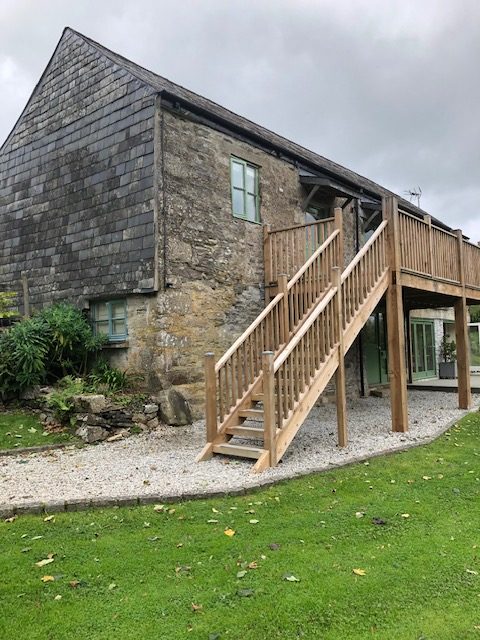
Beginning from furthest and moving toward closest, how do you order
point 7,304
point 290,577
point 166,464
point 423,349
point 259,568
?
point 423,349, point 7,304, point 166,464, point 259,568, point 290,577

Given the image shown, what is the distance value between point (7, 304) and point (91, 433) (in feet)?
15.4

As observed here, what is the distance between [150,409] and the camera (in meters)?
8.59

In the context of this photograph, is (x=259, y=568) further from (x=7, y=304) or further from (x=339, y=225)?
(x=7, y=304)

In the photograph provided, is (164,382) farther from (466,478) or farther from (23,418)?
(466,478)

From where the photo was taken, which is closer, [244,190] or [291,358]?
[291,358]

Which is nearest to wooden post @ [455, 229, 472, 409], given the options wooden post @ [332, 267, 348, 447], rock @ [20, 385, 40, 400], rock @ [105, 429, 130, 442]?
wooden post @ [332, 267, 348, 447]

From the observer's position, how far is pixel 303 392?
6.82 m

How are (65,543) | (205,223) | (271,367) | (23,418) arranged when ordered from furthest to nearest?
(205,223), (23,418), (271,367), (65,543)

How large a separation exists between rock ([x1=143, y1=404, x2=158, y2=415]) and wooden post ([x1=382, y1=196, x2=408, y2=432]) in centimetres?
415

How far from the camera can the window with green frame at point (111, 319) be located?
9.45 meters

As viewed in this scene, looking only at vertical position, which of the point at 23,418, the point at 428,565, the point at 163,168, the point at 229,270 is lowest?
the point at 428,565

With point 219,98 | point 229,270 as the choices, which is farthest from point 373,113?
point 229,270

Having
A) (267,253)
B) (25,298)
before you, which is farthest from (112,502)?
(25,298)

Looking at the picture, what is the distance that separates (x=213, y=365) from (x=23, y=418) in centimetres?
403
